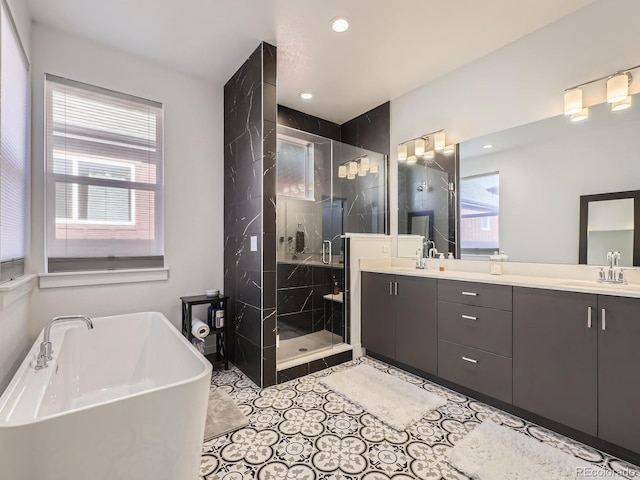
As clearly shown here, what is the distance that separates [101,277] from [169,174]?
1083mm

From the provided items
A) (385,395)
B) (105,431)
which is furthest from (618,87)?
(105,431)

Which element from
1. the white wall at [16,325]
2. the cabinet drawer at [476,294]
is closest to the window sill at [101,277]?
the white wall at [16,325]

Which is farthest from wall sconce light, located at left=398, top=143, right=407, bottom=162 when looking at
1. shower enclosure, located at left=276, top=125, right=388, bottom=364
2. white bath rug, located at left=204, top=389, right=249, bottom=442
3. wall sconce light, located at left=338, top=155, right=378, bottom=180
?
white bath rug, located at left=204, top=389, right=249, bottom=442

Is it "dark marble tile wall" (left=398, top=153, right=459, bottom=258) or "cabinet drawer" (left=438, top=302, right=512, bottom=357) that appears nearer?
"cabinet drawer" (left=438, top=302, right=512, bottom=357)

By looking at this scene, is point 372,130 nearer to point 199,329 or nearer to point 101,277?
point 199,329

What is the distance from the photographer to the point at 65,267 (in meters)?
2.42

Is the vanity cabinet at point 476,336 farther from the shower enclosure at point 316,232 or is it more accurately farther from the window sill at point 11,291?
the window sill at point 11,291

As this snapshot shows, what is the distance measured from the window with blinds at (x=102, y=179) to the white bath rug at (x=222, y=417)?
4.53ft

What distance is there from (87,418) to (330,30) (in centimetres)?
272

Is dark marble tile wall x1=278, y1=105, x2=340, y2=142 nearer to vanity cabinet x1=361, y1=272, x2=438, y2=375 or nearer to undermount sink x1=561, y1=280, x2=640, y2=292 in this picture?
vanity cabinet x1=361, y1=272, x2=438, y2=375

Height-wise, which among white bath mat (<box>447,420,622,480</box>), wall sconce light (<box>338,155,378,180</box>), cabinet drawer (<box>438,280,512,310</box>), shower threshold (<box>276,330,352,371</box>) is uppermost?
wall sconce light (<box>338,155,378,180</box>)

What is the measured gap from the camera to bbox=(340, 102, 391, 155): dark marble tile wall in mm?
3562

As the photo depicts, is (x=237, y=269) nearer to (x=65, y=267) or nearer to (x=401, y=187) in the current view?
(x=65, y=267)

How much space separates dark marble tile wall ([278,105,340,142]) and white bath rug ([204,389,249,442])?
2927 millimetres
